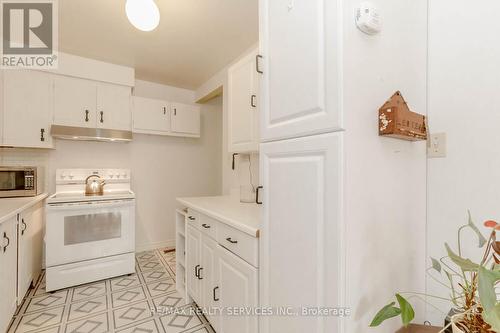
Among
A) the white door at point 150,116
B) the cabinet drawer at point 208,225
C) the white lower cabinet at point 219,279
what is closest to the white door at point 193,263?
the white lower cabinet at point 219,279

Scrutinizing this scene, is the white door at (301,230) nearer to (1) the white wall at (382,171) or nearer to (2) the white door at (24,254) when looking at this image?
(1) the white wall at (382,171)

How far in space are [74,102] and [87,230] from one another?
55.5 inches

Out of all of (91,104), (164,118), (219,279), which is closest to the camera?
(219,279)

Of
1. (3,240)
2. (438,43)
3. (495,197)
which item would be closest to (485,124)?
(495,197)

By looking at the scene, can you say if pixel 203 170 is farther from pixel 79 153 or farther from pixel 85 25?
pixel 85 25

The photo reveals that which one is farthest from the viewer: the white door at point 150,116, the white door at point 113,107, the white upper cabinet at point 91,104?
the white door at point 150,116

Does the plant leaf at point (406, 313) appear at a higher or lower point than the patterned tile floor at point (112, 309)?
higher

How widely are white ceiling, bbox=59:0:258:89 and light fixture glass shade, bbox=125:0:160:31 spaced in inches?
13.6

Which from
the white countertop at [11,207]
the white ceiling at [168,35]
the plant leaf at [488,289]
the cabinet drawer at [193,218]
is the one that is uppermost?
the white ceiling at [168,35]

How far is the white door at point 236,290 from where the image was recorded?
1.17m

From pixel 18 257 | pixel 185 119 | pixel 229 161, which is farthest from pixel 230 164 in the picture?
pixel 18 257

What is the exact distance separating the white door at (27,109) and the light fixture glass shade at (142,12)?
167 cm

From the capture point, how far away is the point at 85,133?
2.54 m

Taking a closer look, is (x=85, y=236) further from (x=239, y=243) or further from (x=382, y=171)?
(x=382, y=171)
